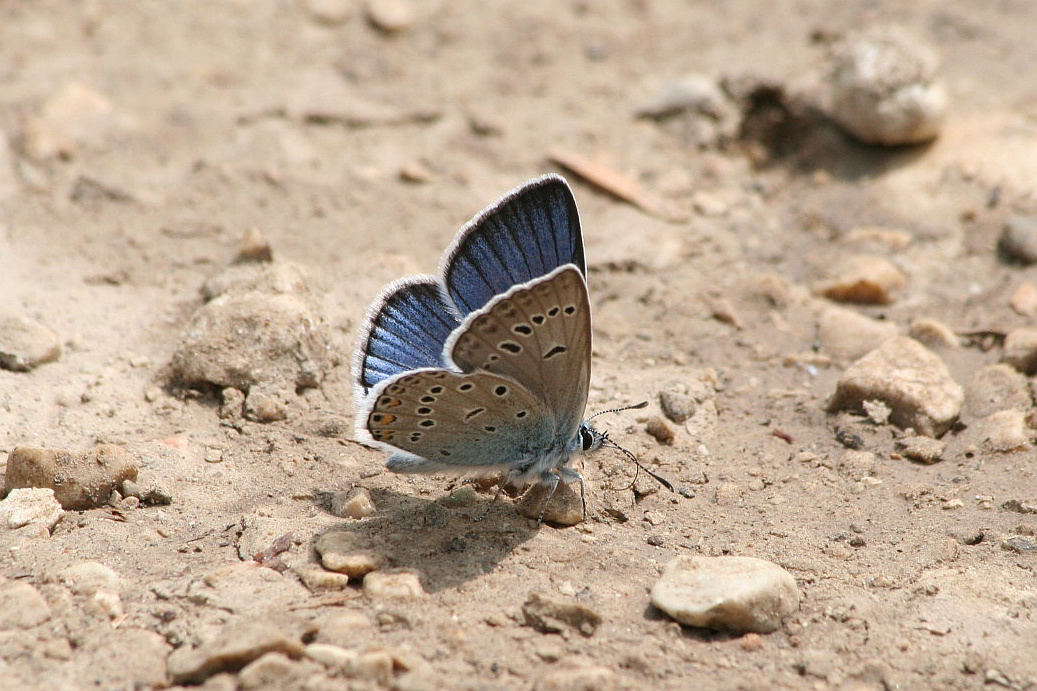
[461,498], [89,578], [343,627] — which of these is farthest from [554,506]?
[89,578]

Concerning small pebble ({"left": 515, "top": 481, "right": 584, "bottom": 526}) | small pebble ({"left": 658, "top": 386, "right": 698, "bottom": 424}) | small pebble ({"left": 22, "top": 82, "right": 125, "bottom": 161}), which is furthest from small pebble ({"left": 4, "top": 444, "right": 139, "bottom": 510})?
small pebble ({"left": 22, "top": 82, "right": 125, "bottom": 161})

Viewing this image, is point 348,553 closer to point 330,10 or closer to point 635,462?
point 635,462

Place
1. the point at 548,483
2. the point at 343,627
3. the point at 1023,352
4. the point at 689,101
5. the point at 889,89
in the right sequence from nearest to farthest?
the point at 343,627 → the point at 548,483 → the point at 1023,352 → the point at 889,89 → the point at 689,101

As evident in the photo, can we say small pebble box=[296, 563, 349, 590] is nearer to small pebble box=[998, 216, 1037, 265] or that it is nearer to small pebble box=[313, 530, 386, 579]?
small pebble box=[313, 530, 386, 579]

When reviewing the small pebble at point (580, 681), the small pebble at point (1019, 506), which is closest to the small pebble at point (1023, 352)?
the small pebble at point (1019, 506)

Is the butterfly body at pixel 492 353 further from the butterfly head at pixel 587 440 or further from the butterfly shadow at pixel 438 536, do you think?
the butterfly shadow at pixel 438 536

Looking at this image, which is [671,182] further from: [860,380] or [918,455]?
[918,455]
